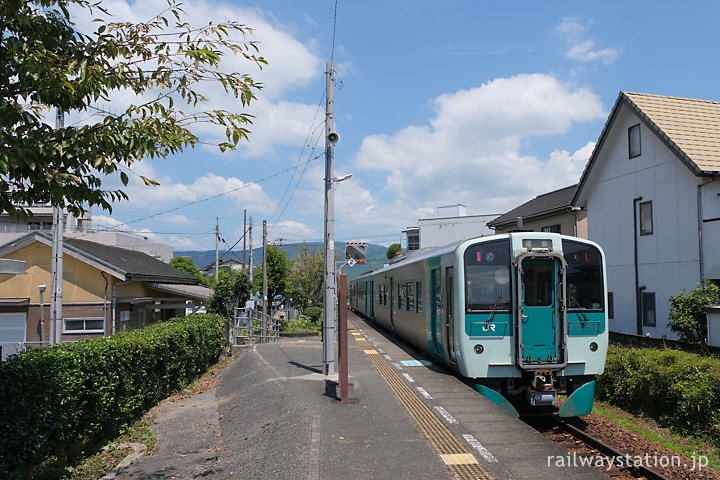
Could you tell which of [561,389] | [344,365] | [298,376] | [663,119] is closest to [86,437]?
[344,365]

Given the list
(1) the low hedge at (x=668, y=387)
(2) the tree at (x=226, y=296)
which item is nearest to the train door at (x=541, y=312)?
(1) the low hedge at (x=668, y=387)

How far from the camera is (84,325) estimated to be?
16.2 m

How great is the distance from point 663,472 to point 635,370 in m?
4.67

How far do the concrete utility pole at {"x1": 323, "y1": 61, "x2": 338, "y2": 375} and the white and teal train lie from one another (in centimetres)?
280

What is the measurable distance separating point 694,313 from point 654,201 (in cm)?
460

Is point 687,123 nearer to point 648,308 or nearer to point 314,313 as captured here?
point 648,308

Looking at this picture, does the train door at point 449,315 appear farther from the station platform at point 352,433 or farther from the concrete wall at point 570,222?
the concrete wall at point 570,222

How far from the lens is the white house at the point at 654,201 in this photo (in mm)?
15453

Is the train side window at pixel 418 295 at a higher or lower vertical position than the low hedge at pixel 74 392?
higher

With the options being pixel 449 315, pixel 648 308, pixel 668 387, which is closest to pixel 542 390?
pixel 449 315

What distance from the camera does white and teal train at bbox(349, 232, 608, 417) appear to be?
882 cm

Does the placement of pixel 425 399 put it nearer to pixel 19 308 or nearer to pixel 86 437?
pixel 86 437

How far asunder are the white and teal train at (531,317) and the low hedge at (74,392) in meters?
5.41

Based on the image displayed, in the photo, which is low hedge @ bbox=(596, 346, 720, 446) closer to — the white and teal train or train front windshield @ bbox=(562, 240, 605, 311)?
the white and teal train
